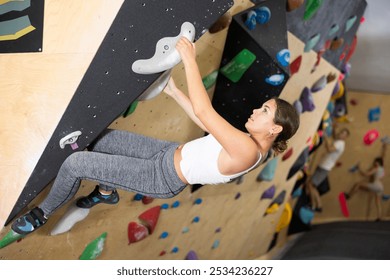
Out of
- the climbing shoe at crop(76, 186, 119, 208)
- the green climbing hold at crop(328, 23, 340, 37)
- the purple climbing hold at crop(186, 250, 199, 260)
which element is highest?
the climbing shoe at crop(76, 186, 119, 208)

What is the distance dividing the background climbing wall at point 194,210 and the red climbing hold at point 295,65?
4 centimetres

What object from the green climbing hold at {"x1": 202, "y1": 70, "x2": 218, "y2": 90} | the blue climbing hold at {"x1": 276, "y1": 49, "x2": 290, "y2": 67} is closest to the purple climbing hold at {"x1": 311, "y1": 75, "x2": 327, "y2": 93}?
the blue climbing hold at {"x1": 276, "y1": 49, "x2": 290, "y2": 67}

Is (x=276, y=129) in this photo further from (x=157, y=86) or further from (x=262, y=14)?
(x=262, y=14)

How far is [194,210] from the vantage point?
316 cm

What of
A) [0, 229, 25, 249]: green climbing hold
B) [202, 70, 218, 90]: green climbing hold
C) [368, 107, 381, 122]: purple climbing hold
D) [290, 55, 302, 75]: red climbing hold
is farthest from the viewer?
[368, 107, 381, 122]: purple climbing hold

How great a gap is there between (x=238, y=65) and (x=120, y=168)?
871 millimetres

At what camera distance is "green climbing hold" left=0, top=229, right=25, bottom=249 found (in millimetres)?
1989

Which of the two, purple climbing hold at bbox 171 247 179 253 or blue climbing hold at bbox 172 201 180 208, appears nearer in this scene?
blue climbing hold at bbox 172 201 180 208

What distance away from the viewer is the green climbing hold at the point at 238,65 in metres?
2.32

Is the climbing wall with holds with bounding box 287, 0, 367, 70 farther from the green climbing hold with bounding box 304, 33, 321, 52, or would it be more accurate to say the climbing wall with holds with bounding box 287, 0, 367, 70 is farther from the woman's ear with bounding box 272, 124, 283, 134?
the woman's ear with bounding box 272, 124, 283, 134

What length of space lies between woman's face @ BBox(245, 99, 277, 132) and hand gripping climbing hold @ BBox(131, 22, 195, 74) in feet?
1.18
